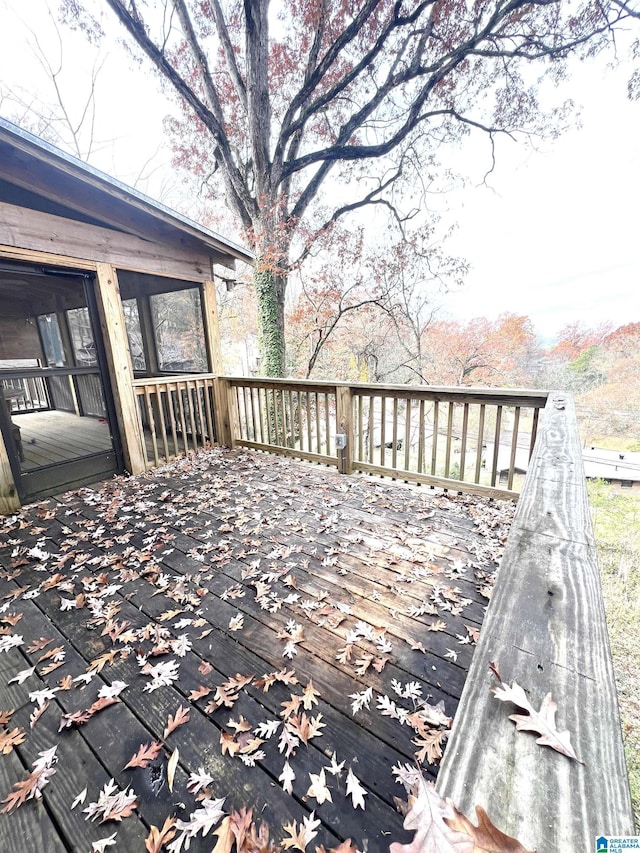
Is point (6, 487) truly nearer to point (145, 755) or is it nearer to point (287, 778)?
point (145, 755)

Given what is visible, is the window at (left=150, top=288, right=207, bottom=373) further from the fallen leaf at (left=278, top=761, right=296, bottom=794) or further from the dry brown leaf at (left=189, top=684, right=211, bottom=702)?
the fallen leaf at (left=278, top=761, right=296, bottom=794)

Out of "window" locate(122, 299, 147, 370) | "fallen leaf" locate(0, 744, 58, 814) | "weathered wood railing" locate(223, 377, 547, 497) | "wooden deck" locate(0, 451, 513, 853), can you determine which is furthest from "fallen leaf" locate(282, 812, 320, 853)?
"window" locate(122, 299, 147, 370)

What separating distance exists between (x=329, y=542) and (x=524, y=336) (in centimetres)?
1394

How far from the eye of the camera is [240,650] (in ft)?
5.89

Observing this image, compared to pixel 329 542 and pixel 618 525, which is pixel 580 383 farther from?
pixel 329 542

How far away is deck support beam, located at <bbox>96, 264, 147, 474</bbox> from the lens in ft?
12.7

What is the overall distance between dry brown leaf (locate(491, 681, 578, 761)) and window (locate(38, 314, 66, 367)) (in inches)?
185

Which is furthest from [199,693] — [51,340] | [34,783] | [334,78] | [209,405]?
[334,78]

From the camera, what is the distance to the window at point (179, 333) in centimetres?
512

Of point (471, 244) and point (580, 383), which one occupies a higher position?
point (471, 244)

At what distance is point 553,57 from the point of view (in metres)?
6.46

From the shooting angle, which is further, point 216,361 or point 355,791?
point 216,361

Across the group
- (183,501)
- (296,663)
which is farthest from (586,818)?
(183,501)

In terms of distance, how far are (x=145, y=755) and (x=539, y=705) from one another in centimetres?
156
